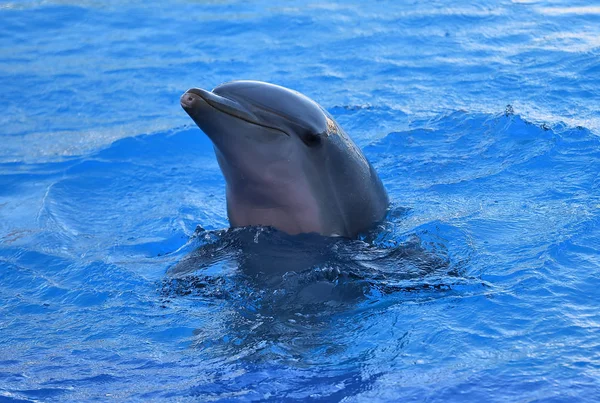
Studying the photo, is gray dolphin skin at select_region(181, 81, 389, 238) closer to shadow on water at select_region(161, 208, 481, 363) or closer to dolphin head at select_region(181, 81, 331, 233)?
dolphin head at select_region(181, 81, 331, 233)

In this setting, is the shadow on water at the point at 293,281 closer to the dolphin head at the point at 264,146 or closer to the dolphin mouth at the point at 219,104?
the dolphin head at the point at 264,146

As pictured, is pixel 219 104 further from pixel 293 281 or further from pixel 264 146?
pixel 293 281

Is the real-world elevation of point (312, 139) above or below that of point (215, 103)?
below

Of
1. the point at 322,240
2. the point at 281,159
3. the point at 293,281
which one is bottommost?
the point at 293,281

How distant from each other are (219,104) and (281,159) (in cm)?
50

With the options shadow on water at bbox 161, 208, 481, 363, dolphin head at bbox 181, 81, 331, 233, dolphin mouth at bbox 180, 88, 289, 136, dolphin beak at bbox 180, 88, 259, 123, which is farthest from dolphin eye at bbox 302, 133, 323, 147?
shadow on water at bbox 161, 208, 481, 363

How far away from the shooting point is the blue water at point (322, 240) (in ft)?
14.5

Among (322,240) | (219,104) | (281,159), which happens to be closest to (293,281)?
(322,240)

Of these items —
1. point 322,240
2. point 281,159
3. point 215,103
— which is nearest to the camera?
point 215,103

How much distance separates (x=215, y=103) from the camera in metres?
4.73

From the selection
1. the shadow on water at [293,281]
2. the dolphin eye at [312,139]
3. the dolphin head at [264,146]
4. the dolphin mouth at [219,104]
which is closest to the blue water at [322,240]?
the shadow on water at [293,281]

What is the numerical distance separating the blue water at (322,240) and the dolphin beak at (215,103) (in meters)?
0.75

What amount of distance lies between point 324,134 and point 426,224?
1.49 meters

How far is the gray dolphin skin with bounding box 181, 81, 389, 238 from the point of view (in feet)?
15.8
